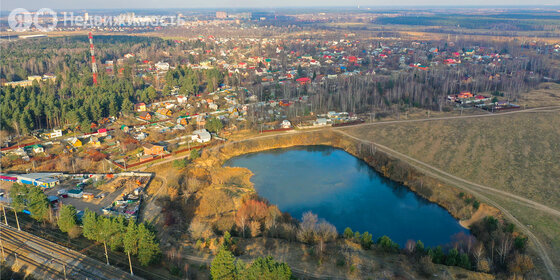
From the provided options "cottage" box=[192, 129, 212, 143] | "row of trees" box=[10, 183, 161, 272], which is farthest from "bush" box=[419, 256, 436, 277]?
"cottage" box=[192, 129, 212, 143]

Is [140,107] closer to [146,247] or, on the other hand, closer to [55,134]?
[55,134]

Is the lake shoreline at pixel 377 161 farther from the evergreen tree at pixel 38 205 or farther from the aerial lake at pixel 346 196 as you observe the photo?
the evergreen tree at pixel 38 205

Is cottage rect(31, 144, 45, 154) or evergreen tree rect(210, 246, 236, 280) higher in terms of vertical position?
evergreen tree rect(210, 246, 236, 280)

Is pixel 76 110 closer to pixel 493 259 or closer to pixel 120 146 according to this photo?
pixel 120 146

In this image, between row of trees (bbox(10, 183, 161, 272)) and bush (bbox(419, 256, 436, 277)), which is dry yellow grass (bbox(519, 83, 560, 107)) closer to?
bush (bbox(419, 256, 436, 277))

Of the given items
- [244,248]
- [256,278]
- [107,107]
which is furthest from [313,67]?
[256,278]

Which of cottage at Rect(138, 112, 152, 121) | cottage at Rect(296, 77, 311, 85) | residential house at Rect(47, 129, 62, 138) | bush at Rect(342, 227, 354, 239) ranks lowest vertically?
bush at Rect(342, 227, 354, 239)

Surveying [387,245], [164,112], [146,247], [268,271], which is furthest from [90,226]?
[164,112]
